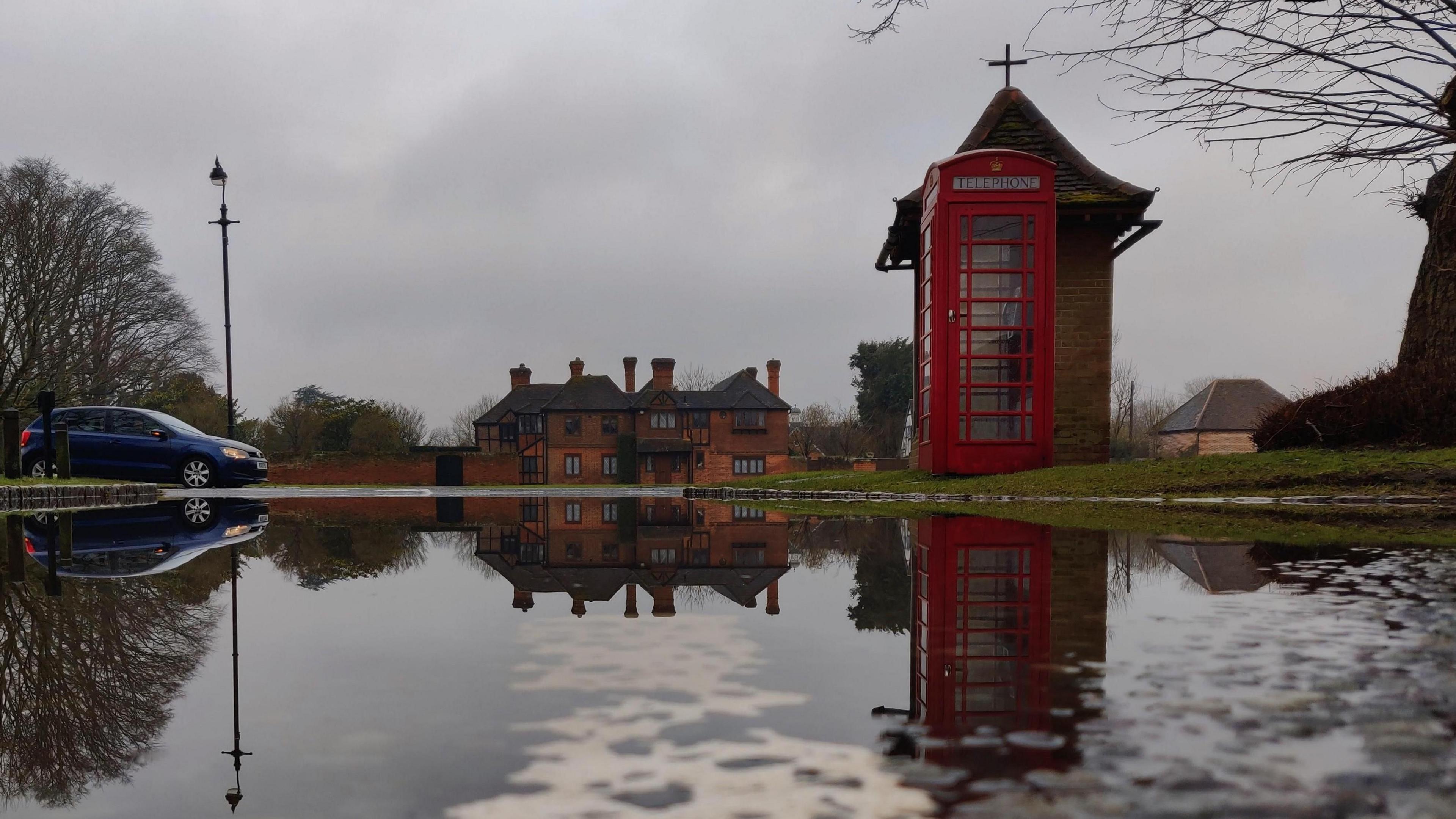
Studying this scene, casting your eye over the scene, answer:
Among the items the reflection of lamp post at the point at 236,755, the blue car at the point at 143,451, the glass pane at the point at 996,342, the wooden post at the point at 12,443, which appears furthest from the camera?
the blue car at the point at 143,451

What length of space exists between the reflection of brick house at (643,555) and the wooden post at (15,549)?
2.56m

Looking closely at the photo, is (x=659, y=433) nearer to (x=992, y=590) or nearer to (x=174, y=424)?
(x=174, y=424)

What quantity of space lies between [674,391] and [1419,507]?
5410cm

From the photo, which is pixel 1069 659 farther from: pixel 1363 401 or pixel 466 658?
pixel 1363 401

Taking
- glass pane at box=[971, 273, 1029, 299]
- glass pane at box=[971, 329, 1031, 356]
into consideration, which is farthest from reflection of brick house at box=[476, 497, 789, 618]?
glass pane at box=[971, 273, 1029, 299]

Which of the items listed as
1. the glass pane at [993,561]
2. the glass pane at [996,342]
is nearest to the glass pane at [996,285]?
the glass pane at [996,342]

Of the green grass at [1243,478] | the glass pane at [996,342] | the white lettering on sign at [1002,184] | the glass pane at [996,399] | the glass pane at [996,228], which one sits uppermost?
the white lettering on sign at [1002,184]

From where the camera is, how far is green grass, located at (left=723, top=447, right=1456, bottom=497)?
35.7ft

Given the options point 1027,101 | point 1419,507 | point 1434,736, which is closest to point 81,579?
point 1434,736

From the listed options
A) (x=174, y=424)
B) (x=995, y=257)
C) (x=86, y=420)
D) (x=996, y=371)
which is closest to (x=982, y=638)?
(x=996, y=371)

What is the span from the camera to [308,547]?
24.7 ft

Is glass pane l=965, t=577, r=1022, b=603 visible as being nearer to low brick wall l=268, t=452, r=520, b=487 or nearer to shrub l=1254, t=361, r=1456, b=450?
shrub l=1254, t=361, r=1456, b=450

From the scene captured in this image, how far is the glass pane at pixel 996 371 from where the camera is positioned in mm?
14883

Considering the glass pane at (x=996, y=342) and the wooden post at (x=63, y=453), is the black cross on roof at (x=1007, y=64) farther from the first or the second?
the wooden post at (x=63, y=453)
